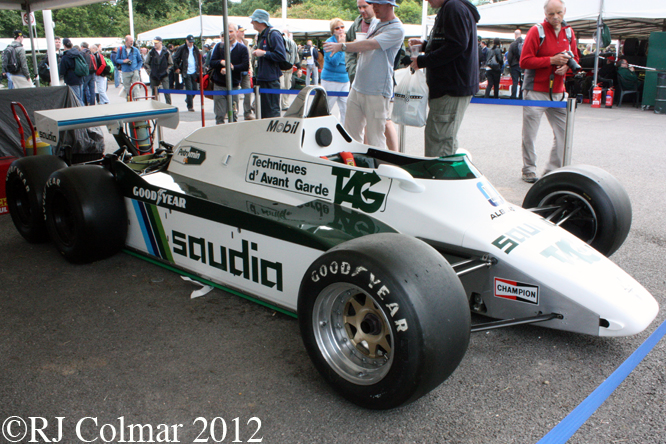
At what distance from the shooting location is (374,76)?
543 cm

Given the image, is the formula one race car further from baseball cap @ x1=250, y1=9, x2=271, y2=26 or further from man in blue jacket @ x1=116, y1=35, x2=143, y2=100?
man in blue jacket @ x1=116, y1=35, x2=143, y2=100

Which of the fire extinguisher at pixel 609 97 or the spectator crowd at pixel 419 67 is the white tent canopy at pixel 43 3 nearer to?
the spectator crowd at pixel 419 67

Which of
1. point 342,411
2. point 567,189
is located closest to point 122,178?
point 342,411

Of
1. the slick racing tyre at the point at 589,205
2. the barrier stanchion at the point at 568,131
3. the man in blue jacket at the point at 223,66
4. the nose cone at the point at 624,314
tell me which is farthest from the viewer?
the man in blue jacket at the point at 223,66

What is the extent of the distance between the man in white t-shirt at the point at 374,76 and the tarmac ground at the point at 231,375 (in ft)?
8.83

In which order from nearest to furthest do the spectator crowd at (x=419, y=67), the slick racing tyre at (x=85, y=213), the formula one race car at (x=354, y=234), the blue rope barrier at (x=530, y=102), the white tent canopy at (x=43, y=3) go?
the formula one race car at (x=354, y=234), the slick racing tyre at (x=85, y=213), the spectator crowd at (x=419, y=67), the blue rope barrier at (x=530, y=102), the white tent canopy at (x=43, y=3)

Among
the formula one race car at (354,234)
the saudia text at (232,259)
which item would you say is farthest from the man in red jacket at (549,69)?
the saudia text at (232,259)

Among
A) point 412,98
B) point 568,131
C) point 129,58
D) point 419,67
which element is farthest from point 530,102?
point 129,58

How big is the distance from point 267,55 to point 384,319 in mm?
6383

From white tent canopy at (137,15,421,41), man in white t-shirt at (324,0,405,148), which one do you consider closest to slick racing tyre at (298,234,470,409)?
man in white t-shirt at (324,0,405,148)

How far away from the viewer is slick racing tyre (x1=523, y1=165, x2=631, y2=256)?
11.6 feet

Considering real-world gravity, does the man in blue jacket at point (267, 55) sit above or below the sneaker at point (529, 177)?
above

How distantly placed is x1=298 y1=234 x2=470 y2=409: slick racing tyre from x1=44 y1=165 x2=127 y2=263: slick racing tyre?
2021mm

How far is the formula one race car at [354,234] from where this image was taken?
7.25ft
